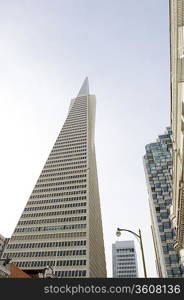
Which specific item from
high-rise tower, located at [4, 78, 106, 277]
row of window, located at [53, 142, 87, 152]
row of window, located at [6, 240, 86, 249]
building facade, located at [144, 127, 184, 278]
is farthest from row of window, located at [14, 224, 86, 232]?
row of window, located at [53, 142, 87, 152]

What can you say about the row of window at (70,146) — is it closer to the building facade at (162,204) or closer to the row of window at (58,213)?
the building facade at (162,204)

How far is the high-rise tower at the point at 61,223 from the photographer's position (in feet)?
304

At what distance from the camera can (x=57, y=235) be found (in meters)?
102

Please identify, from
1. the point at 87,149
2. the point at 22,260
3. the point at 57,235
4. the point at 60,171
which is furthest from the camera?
the point at 87,149

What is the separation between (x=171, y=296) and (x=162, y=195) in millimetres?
113439

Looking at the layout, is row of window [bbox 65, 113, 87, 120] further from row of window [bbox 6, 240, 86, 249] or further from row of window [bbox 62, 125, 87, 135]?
row of window [bbox 6, 240, 86, 249]

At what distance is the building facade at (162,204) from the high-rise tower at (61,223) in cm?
2824

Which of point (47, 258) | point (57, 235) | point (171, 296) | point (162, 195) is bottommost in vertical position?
point (171, 296)

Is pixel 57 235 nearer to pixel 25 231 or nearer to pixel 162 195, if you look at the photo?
pixel 25 231

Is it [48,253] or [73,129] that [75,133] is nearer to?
[73,129]

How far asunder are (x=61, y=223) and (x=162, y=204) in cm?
4623

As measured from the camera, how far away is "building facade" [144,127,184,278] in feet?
298

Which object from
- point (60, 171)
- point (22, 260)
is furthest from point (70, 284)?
point (60, 171)

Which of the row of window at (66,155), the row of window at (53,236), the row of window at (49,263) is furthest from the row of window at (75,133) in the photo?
the row of window at (49,263)
